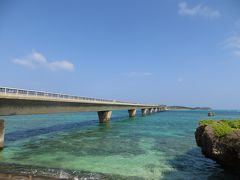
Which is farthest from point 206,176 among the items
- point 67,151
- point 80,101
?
point 80,101

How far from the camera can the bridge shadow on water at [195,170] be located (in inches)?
637

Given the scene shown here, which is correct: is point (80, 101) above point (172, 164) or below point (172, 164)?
above

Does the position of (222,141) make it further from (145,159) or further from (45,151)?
(45,151)

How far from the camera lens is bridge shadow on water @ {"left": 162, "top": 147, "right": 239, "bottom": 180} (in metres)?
16.2

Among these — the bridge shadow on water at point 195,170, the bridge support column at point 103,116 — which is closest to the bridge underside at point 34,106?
the bridge support column at point 103,116

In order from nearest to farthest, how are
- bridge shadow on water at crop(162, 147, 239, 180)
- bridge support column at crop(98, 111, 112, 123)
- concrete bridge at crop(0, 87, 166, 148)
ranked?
bridge shadow on water at crop(162, 147, 239, 180), concrete bridge at crop(0, 87, 166, 148), bridge support column at crop(98, 111, 112, 123)

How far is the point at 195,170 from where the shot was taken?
18.0m

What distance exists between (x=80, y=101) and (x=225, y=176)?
3471cm

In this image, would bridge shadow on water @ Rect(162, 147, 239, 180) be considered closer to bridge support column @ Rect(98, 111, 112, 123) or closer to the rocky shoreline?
the rocky shoreline

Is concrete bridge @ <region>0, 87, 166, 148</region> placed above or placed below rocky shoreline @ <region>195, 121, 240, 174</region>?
above

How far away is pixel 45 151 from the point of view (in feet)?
80.0

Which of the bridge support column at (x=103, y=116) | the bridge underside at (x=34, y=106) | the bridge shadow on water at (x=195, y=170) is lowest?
the bridge shadow on water at (x=195, y=170)

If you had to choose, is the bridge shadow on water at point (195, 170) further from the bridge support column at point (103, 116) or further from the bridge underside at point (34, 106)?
the bridge support column at point (103, 116)

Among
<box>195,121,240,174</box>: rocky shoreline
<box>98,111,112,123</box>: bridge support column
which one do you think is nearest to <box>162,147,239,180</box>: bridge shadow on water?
<box>195,121,240,174</box>: rocky shoreline
